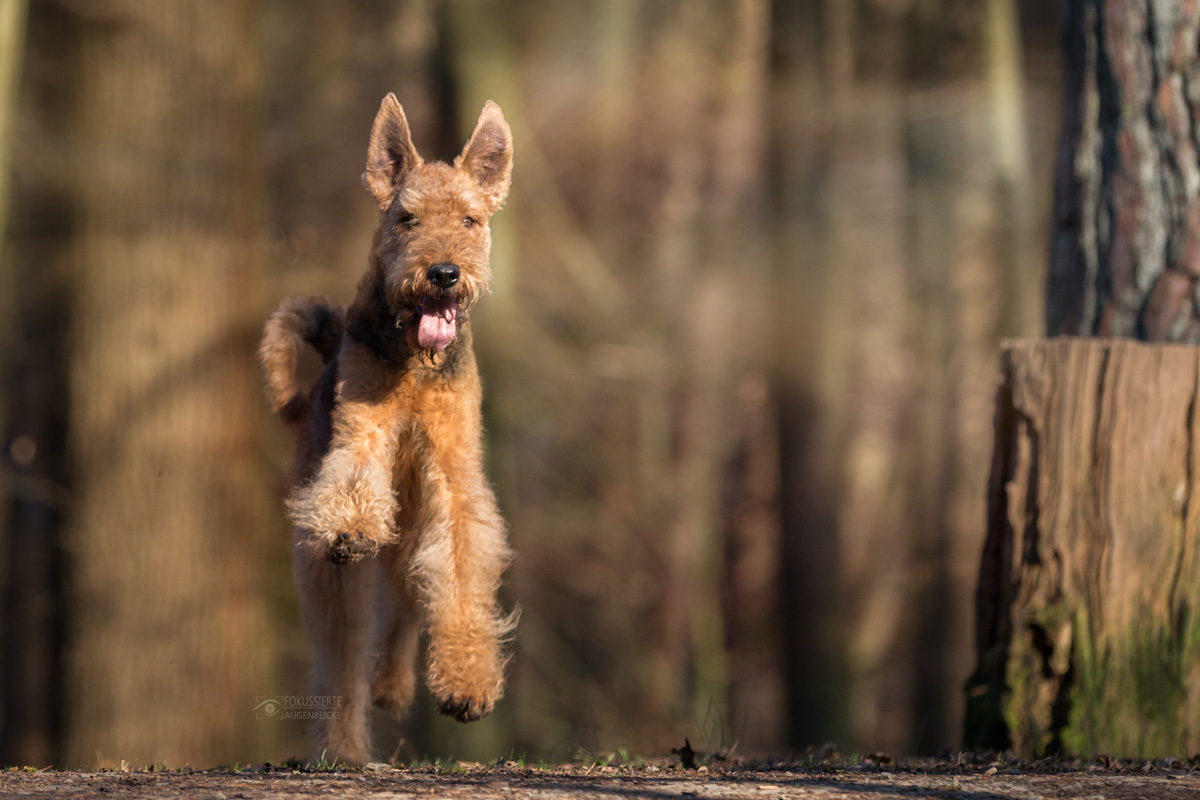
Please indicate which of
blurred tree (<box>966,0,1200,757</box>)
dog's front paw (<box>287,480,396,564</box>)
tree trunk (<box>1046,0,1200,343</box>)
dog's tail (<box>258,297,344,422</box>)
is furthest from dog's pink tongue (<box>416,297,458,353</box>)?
tree trunk (<box>1046,0,1200,343</box>)

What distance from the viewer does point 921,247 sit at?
1379 cm

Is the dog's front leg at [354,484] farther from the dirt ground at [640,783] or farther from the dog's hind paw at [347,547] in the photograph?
the dirt ground at [640,783]

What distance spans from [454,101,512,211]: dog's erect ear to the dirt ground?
6.33 feet

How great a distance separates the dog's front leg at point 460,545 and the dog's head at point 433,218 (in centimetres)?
40

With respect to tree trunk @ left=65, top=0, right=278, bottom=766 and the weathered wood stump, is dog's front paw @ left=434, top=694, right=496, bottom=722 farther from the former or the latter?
tree trunk @ left=65, top=0, right=278, bottom=766

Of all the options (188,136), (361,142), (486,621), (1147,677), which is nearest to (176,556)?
(188,136)

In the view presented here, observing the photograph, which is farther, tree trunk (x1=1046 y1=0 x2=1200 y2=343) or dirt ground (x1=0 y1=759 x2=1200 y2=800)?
tree trunk (x1=1046 y1=0 x2=1200 y2=343)

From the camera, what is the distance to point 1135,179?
5453 mm

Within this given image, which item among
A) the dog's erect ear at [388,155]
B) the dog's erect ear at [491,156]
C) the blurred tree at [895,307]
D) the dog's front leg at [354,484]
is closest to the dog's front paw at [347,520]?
the dog's front leg at [354,484]

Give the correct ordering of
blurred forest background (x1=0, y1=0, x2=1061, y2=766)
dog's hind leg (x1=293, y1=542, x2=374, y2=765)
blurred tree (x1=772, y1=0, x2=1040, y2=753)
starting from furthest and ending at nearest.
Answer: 1. blurred tree (x1=772, y1=0, x2=1040, y2=753)
2. blurred forest background (x1=0, y1=0, x2=1061, y2=766)
3. dog's hind leg (x1=293, y1=542, x2=374, y2=765)

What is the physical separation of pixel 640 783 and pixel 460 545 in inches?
39.2

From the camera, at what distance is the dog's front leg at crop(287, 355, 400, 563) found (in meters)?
3.75

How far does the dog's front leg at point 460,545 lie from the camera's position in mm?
3980

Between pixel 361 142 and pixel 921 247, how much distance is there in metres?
6.34
